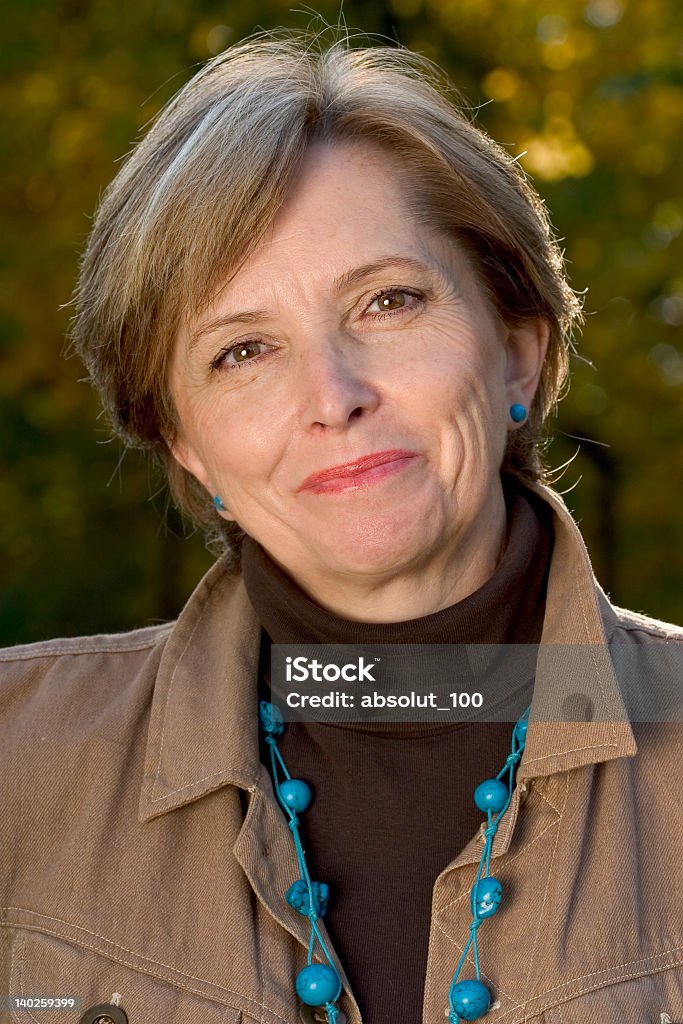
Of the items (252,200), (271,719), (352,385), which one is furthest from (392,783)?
A: (252,200)

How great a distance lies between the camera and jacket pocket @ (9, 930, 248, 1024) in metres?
2.38

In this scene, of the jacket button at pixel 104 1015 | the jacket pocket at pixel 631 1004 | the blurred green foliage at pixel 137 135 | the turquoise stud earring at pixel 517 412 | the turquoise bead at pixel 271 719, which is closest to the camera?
the jacket pocket at pixel 631 1004

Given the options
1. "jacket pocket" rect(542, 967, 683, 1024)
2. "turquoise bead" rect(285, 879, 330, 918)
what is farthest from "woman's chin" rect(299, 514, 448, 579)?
"jacket pocket" rect(542, 967, 683, 1024)

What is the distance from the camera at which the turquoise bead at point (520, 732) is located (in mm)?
2590

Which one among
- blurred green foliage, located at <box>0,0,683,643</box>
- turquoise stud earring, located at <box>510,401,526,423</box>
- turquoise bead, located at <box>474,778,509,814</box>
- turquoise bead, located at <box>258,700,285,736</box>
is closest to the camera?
turquoise bead, located at <box>474,778,509,814</box>

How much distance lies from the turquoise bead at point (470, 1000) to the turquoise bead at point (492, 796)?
0.32m

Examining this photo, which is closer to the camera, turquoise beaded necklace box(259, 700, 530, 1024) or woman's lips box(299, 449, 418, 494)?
turquoise beaded necklace box(259, 700, 530, 1024)

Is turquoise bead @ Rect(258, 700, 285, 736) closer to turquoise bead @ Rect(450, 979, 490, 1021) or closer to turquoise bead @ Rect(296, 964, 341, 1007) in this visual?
turquoise bead @ Rect(296, 964, 341, 1007)

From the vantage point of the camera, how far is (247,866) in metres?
2.46

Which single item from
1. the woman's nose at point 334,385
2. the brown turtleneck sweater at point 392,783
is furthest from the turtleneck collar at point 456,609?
the woman's nose at point 334,385

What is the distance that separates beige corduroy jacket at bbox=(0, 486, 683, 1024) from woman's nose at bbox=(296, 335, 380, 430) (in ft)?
2.00

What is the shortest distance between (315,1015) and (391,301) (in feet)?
4.49

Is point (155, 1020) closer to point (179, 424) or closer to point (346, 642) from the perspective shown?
point (346, 642)

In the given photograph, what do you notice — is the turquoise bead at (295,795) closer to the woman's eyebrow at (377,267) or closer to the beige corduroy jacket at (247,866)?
the beige corduroy jacket at (247,866)
